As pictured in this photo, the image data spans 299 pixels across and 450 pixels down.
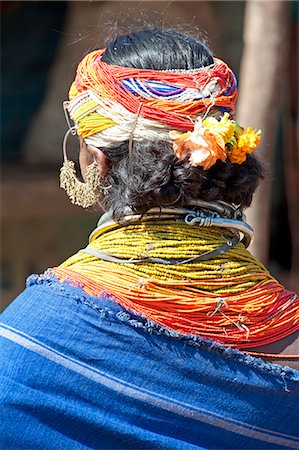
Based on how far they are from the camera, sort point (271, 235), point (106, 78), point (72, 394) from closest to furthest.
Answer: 1. point (72, 394)
2. point (106, 78)
3. point (271, 235)

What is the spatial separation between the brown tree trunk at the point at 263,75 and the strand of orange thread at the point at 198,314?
7.92 feet

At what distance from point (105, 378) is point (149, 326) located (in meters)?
0.15

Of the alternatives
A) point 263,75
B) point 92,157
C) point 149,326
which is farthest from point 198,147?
point 263,75

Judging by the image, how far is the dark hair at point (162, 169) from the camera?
1774 mm

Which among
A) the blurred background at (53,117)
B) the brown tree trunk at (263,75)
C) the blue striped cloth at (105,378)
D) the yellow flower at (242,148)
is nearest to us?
the blue striped cloth at (105,378)

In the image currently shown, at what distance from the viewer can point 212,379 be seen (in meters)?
1.77

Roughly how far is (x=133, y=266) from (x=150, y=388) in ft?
0.88

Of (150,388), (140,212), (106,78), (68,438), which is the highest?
(106,78)

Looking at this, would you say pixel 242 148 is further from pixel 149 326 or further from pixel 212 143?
pixel 149 326

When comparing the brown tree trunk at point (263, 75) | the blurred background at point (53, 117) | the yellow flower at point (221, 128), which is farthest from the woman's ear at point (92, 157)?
the blurred background at point (53, 117)

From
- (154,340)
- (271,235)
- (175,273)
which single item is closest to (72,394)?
(154,340)

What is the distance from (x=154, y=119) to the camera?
180 cm

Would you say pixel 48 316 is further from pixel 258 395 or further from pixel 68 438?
pixel 258 395

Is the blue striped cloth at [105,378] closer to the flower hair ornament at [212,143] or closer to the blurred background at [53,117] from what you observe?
the flower hair ornament at [212,143]
